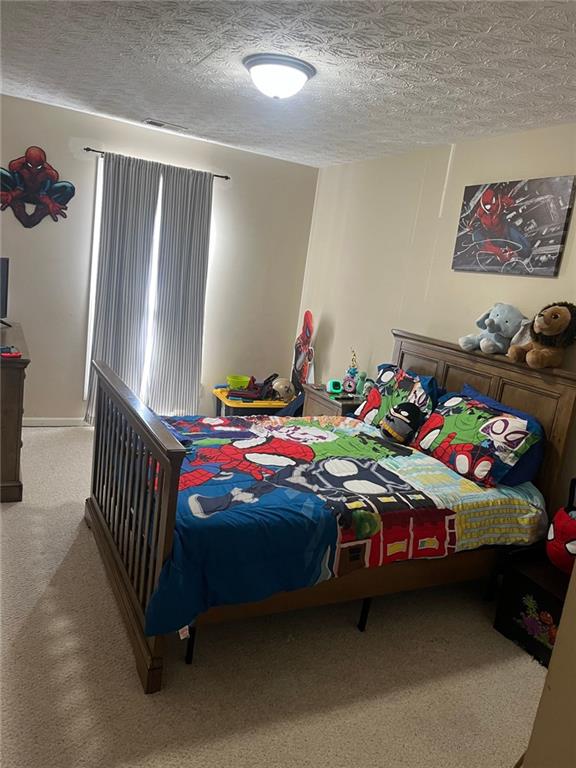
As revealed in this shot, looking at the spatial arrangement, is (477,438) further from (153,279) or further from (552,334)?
(153,279)

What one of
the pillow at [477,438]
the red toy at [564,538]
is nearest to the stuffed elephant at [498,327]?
the pillow at [477,438]

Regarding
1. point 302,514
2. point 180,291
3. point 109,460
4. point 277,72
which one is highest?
point 277,72

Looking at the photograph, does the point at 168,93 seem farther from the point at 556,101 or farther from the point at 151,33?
the point at 556,101

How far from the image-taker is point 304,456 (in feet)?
9.16

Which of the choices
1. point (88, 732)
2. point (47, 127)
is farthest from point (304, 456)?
point (47, 127)

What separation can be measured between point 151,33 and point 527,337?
215cm

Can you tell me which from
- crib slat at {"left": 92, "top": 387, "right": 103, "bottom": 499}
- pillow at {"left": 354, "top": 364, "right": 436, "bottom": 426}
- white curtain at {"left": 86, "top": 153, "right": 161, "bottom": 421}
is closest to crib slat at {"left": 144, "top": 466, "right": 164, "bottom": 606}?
crib slat at {"left": 92, "top": 387, "right": 103, "bottom": 499}

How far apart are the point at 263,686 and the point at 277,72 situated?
7.75 feet

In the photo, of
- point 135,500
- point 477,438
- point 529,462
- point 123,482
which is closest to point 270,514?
point 135,500

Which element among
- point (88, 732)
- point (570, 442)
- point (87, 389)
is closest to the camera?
point (88, 732)

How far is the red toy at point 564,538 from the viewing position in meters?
2.37

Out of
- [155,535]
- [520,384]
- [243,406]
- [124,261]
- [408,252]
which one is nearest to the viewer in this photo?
[155,535]

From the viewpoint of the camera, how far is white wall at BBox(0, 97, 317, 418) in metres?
4.12

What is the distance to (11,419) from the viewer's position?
3.08m
